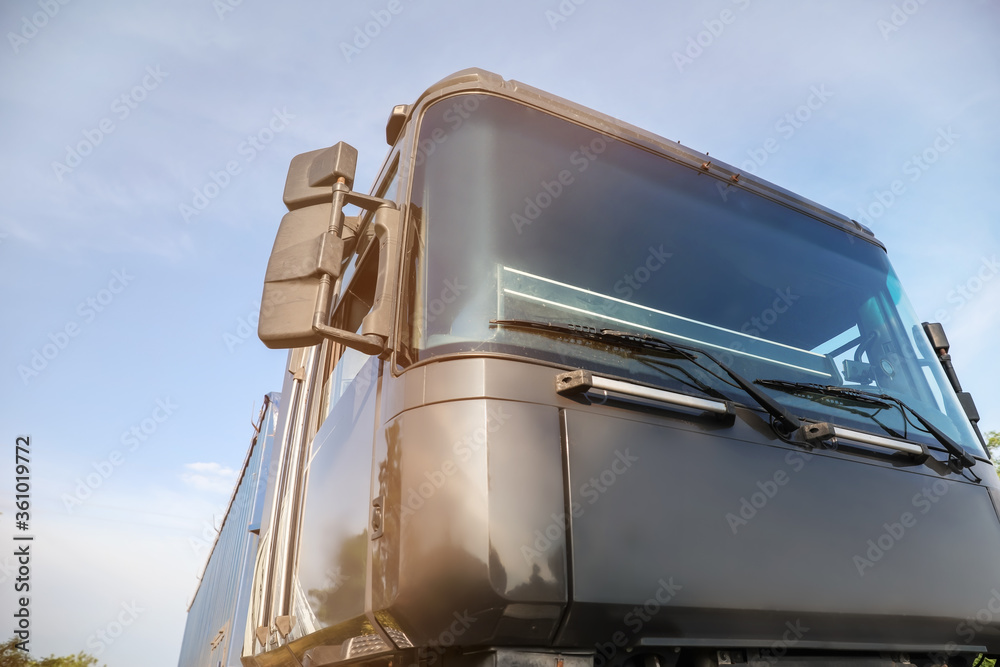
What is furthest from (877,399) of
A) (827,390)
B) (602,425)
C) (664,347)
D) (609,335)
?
(602,425)

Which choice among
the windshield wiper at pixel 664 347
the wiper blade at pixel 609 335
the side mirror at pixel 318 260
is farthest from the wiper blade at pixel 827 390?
the side mirror at pixel 318 260

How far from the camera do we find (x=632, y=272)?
6.58 feet

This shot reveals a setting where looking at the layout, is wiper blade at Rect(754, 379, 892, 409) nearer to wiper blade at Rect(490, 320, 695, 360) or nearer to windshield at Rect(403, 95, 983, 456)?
windshield at Rect(403, 95, 983, 456)

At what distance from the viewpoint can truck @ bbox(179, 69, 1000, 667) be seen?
1.41 m

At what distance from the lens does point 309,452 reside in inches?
102

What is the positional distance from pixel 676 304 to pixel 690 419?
45cm

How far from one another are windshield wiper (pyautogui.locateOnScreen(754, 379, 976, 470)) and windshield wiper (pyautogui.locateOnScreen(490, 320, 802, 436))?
0.11 m

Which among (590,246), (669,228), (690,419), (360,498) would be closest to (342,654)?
(360,498)

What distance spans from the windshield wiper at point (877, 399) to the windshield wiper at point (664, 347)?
11 cm

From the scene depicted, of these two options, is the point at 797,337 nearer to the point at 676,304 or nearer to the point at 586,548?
the point at 676,304

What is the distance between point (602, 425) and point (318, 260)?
90cm

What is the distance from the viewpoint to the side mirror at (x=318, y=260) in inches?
69.7

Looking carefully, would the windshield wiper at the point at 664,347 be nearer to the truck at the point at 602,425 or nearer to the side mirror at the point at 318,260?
the truck at the point at 602,425

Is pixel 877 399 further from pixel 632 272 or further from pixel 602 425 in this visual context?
pixel 602 425
